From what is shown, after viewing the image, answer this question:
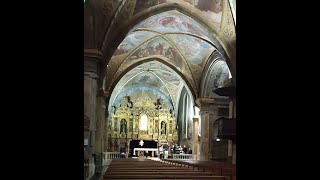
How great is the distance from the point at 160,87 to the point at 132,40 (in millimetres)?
12336

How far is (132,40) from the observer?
68.8 ft

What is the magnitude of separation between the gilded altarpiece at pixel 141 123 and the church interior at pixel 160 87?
85mm

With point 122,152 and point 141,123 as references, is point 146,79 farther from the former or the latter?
point 122,152

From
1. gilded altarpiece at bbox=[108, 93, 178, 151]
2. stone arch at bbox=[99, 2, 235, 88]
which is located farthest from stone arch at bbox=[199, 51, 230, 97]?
gilded altarpiece at bbox=[108, 93, 178, 151]

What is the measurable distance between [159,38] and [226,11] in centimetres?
A: 633

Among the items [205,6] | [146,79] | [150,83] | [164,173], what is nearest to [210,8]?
[205,6]

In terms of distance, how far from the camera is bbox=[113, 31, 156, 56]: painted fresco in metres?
20.2

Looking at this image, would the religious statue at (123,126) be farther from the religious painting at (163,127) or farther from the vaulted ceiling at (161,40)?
the religious painting at (163,127)

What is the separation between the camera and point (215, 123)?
2306 centimetres

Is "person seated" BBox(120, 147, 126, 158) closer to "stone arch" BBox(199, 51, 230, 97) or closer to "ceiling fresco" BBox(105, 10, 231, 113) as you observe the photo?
"ceiling fresco" BBox(105, 10, 231, 113)
